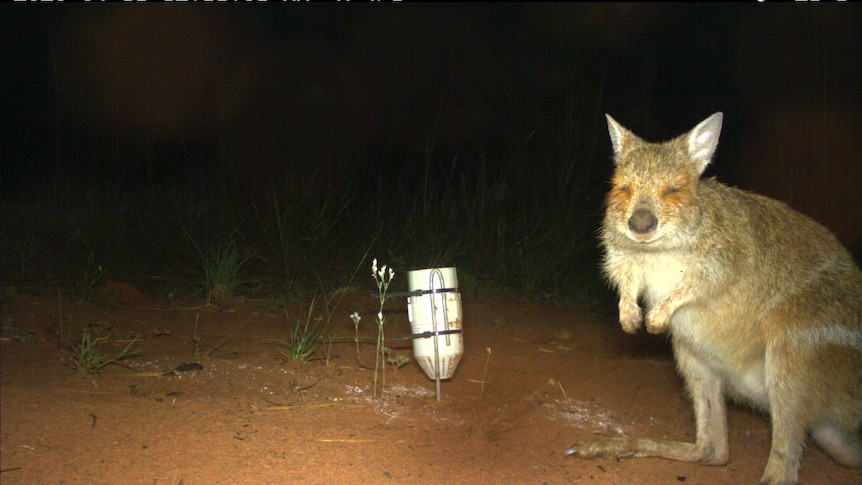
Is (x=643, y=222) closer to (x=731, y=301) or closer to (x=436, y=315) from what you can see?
(x=731, y=301)

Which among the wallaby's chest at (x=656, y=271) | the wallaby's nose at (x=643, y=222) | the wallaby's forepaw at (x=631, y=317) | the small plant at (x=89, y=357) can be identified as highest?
the wallaby's nose at (x=643, y=222)

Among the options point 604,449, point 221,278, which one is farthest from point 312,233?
point 604,449

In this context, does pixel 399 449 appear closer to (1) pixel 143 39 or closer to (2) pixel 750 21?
(1) pixel 143 39

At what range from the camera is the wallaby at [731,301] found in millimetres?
3092

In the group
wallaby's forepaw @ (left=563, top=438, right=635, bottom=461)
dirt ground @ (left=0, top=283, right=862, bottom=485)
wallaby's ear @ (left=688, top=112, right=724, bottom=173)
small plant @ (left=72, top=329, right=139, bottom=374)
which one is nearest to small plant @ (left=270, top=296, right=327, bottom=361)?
dirt ground @ (left=0, top=283, right=862, bottom=485)

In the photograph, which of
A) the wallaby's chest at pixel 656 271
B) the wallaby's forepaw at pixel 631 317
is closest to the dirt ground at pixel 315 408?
the wallaby's forepaw at pixel 631 317

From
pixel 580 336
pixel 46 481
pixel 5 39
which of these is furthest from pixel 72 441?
pixel 5 39

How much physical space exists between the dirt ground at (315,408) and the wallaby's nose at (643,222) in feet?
3.38

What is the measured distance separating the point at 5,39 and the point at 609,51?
10.5 meters

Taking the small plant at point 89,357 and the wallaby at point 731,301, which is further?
the small plant at point 89,357

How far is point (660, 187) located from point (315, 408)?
71.1 inches

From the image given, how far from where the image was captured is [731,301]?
333cm

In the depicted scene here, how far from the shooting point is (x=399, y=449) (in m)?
3.01

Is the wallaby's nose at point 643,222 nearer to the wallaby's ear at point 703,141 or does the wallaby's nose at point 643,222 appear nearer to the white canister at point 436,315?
the wallaby's ear at point 703,141
